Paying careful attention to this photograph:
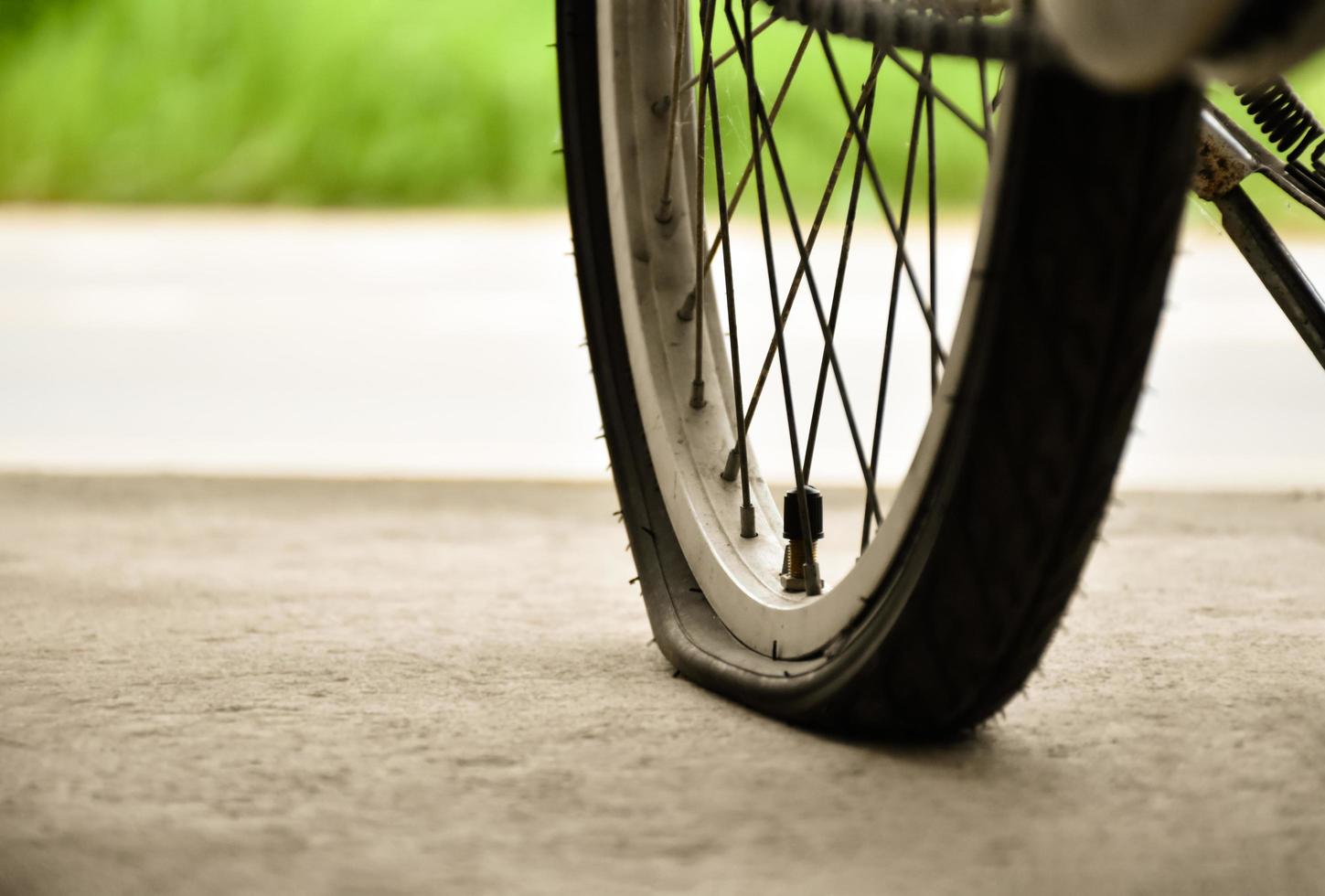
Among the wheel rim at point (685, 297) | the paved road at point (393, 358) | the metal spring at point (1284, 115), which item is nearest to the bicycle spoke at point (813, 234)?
the wheel rim at point (685, 297)

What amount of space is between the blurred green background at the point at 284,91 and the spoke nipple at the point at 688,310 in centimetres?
383

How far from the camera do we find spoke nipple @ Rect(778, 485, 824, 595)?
0.96 metres

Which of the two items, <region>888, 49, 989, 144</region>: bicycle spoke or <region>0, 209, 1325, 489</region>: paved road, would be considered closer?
<region>888, 49, 989, 144</region>: bicycle spoke

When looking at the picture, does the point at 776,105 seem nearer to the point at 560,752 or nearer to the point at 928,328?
the point at 928,328

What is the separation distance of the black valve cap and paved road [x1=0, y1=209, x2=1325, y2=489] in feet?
3.05

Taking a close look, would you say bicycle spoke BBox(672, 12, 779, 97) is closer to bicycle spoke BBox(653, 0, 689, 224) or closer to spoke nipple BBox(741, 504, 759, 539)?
bicycle spoke BBox(653, 0, 689, 224)

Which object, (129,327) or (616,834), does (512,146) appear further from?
(616,834)

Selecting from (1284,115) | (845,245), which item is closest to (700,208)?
(845,245)

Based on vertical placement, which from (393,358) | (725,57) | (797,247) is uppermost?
(725,57)

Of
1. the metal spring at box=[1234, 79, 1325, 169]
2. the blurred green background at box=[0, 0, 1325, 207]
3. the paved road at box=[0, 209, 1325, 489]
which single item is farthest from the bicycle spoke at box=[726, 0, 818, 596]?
the blurred green background at box=[0, 0, 1325, 207]

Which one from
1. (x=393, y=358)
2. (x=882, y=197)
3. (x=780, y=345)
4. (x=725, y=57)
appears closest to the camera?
(x=882, y=197)

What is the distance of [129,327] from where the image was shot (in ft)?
10.2

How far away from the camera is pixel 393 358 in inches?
113

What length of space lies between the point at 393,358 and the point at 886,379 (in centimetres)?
209
